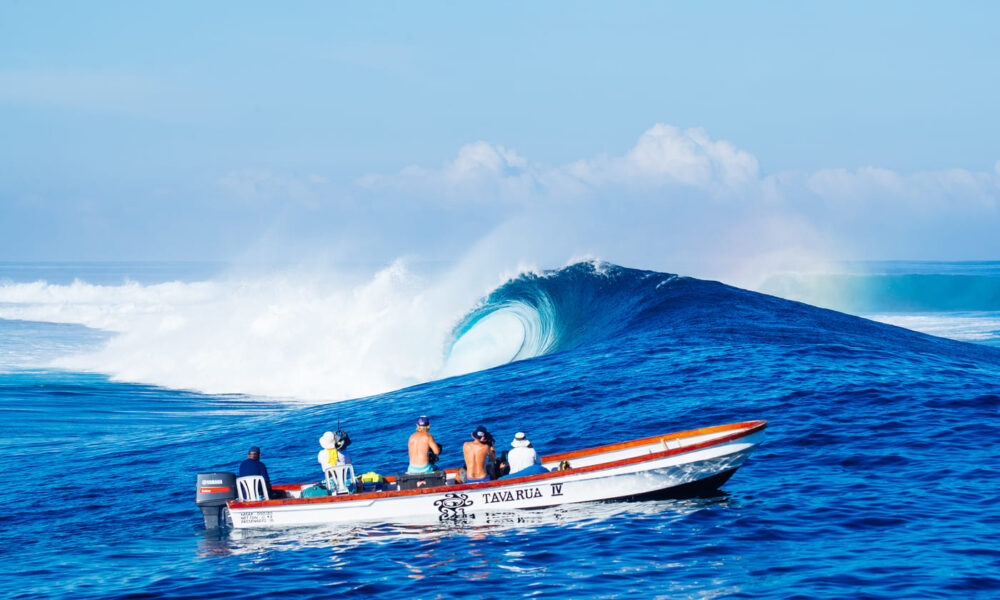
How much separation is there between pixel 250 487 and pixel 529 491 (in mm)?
4460

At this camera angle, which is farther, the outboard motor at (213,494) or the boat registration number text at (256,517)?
the outboard motor at (213,494)

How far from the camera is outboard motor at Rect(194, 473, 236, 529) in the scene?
549 inches

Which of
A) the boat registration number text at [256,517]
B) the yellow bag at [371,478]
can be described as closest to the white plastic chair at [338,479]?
the yellow bag at [371,478]

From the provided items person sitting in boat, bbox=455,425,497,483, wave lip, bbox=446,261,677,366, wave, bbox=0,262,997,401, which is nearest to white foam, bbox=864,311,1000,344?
wave, bbox=0,262,997,401

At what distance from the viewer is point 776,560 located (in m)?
10.7

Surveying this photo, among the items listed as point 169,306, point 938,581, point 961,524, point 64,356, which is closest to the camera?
point 938,581

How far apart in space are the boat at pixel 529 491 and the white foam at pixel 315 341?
17.9 m

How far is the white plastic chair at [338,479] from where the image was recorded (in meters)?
14.2

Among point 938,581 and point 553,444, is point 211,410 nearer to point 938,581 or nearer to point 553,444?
point 553,444

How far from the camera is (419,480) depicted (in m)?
13.8

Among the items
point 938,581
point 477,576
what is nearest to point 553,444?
point 477,576

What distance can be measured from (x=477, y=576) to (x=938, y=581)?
5267 mm

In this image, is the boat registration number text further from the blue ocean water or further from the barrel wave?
the barrel wave

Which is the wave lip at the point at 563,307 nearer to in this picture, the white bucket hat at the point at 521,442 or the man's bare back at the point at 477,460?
the white bucket hat at the point at 521,442
